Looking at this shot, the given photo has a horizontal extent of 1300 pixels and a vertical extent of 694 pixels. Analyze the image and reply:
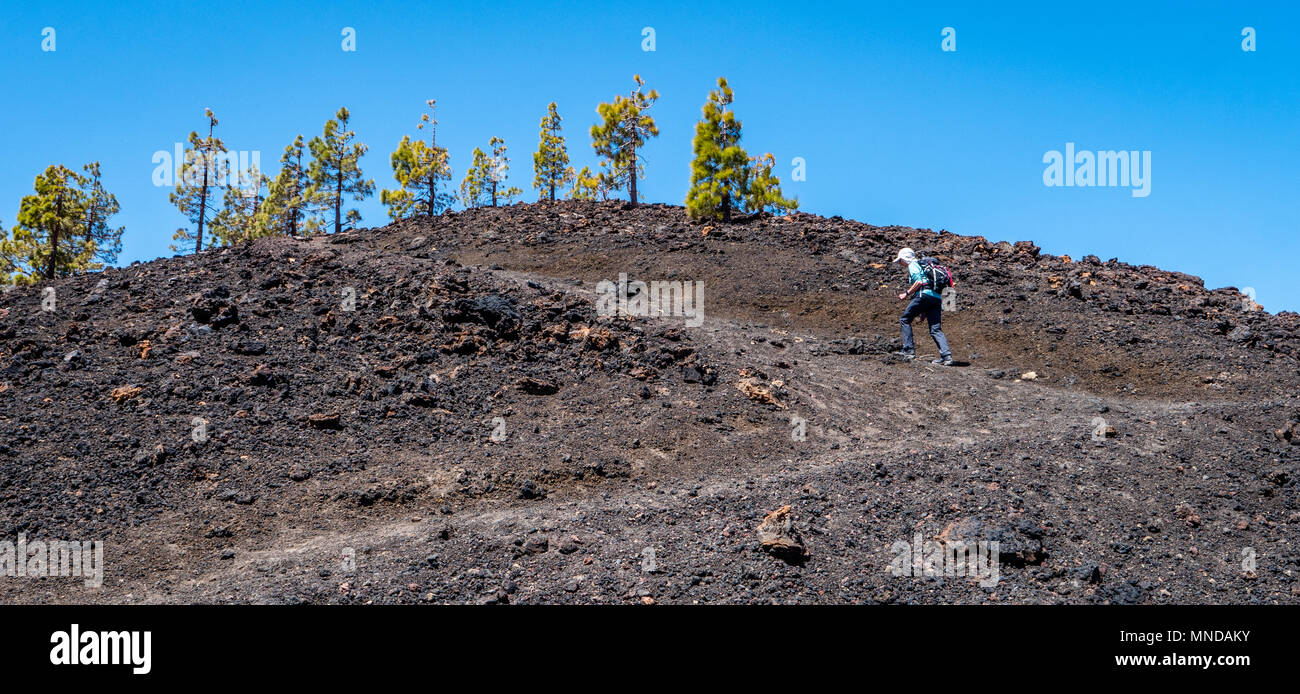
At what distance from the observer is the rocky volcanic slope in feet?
23.1

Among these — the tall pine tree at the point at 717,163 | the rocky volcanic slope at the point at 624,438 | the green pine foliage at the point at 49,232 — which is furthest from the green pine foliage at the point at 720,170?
the green pine foliage at the point at 49,232

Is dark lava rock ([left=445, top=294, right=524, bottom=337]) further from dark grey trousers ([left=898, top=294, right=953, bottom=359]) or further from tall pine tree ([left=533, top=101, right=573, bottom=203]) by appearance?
tall pine tree ([left=533, top=101, right=573, bottom=203])

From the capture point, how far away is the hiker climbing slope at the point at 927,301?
14.1m

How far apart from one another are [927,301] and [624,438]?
6524 millimetres

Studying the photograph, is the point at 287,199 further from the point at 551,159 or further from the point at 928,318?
the point at 928,318

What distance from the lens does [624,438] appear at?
1055 centimetres

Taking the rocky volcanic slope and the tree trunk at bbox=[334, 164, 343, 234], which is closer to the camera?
the rocky volcanic slope

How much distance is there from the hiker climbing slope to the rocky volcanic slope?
1.41 feet

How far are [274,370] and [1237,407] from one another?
13.7m

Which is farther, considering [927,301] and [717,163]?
[717,163]

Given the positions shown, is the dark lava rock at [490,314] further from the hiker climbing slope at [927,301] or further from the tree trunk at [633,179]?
the tree trunk at [633,179]

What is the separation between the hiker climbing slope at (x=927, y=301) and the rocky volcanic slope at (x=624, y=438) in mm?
430

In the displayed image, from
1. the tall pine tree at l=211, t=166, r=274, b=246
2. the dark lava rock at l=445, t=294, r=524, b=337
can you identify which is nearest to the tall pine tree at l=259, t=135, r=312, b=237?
the tall pine tree at l=211, t=166, r=274, b=246

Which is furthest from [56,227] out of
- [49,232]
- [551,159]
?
[551,159]
